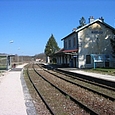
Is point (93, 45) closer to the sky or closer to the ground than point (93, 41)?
closer to the ground

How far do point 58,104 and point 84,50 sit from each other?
28.2m

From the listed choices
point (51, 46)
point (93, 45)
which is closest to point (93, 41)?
point (93, 45)

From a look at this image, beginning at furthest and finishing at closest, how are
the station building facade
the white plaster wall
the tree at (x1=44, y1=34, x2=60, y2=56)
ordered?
the tree at (x1=44, y1=34, x2=60, y2=56), the white plaster wall, the station building facade

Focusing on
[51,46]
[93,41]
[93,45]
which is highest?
[51,46]

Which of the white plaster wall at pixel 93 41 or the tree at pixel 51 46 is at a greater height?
the tree at pixel 51 46

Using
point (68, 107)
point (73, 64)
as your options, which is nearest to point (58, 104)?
point (68, 107)

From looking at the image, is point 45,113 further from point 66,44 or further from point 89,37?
point 66,44

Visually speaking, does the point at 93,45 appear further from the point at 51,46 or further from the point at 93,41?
the point at 51,46

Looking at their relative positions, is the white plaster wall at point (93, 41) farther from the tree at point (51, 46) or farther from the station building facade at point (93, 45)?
the tree at point (51, 46)

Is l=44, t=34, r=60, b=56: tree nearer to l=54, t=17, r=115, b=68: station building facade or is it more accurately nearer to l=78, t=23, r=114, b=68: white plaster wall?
l=54, t=17, r=115, b=68: station building facade

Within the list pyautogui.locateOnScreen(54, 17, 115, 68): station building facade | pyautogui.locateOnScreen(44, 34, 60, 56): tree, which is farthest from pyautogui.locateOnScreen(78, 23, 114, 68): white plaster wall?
pyautogui.locateOnScreen(44, 34, 60, 56): tree

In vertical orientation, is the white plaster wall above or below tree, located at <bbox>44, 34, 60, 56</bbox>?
below

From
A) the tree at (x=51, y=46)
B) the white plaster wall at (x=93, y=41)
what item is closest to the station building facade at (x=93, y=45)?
the white plaster wall at (x=93, y=41)

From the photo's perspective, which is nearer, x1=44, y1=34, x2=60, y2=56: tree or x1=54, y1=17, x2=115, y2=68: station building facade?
x1=54, y1=17, x2=115, y2=68: station building facade
